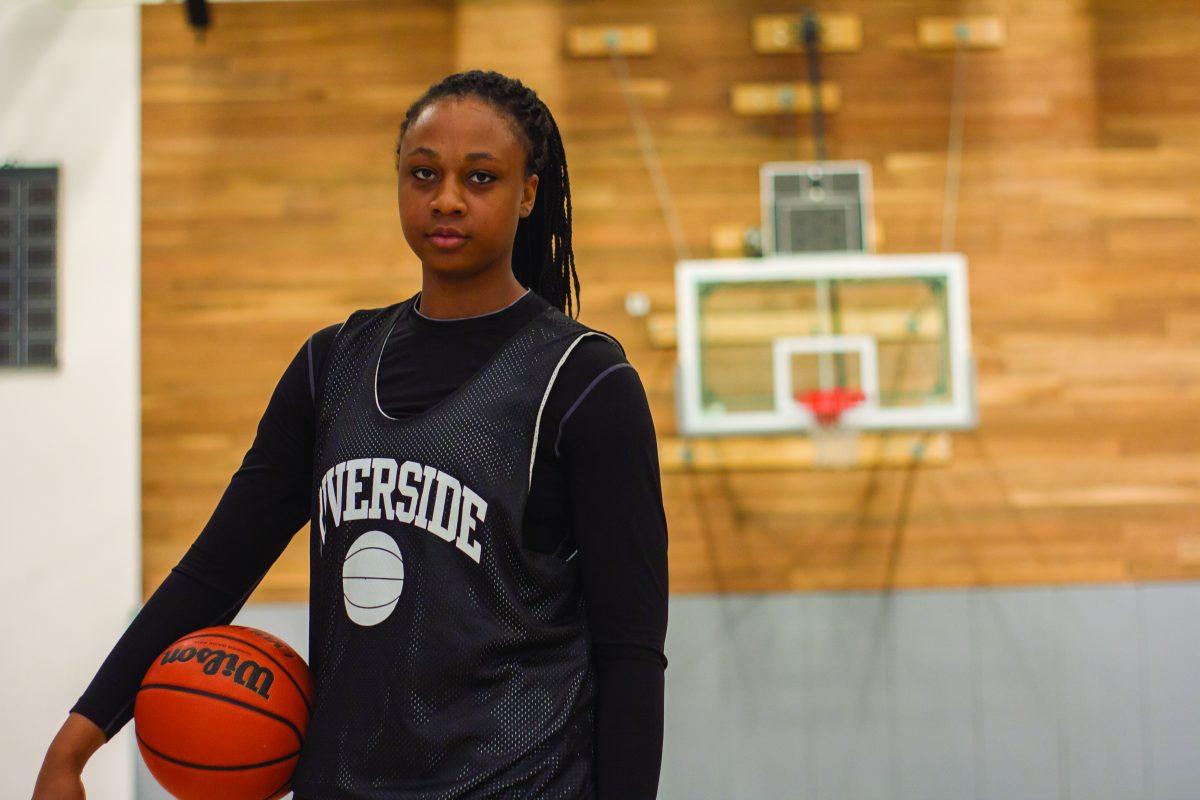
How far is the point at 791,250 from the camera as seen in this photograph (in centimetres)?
389

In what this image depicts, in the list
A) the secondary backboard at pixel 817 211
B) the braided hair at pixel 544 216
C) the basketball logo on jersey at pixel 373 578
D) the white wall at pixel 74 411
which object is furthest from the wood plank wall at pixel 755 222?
the basketball logo on jersey at pixel 373 578

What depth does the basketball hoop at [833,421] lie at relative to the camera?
12.2 feet

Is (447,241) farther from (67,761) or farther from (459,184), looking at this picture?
(67,761)

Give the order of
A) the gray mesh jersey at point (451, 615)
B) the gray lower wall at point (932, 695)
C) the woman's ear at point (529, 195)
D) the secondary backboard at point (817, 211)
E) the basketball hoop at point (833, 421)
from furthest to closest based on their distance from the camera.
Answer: the gray lower wall at point (932, 695) → the secondary backboard at point (817, 211) → the basketball hoop at point (833, 421) → the woman's ear at point (529, 195) → the gray mesh jersey at point (451, 615)

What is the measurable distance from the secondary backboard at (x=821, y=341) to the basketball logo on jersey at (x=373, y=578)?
2.81 m

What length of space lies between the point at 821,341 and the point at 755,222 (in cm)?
60

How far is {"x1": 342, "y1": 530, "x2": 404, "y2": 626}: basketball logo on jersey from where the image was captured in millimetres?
1005

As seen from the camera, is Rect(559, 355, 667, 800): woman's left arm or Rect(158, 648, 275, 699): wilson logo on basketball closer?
Rect(559, 355, 667, 800): woman's left arm

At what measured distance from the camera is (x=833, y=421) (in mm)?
3736

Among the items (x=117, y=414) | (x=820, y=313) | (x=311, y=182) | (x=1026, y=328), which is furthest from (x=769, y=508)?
(x=117, y=414)

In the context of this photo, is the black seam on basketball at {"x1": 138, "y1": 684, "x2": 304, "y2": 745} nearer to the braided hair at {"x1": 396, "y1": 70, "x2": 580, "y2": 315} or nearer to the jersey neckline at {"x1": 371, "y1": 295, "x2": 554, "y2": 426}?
the jersey neckline at {"x1": 371, "y1": 295, "x2": 554, "y2": 426}

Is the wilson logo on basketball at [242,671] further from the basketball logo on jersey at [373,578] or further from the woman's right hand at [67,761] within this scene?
the basketball logo on jersey at [373,578]

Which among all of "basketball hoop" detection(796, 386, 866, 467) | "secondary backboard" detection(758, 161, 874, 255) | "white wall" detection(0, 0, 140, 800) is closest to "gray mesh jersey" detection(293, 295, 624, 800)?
"basketball hoop" detection(796, 386, 866, 467)

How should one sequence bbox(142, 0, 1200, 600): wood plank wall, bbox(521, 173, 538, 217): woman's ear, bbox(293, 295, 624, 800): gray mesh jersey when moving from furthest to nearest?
bbox(142, 0, 1200, 600): wood plank wall
bbox(521, 173, 538, 217): woman's ear
bbox(293, 295, 624, 800): gray mesh jersey
